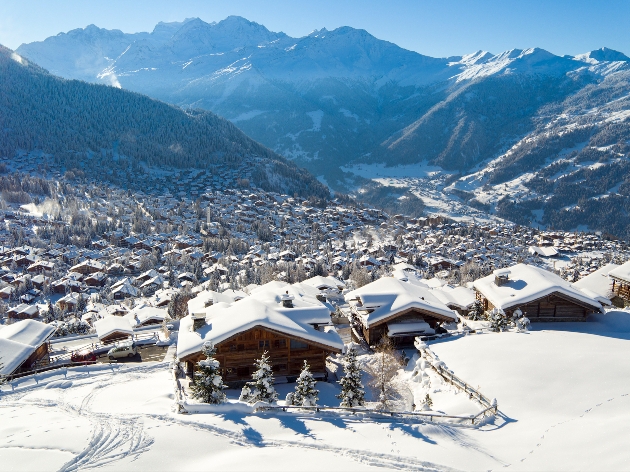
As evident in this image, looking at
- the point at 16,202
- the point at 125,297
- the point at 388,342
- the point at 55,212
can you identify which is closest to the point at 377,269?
the point at 125,297

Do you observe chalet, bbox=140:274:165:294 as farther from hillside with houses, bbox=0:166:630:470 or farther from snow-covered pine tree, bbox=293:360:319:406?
snow-covered pine tree, bbox=293:360:319:406

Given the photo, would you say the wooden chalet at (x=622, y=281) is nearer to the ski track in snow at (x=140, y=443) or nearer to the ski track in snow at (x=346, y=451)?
the ski track in snow at (x=140, y=443)

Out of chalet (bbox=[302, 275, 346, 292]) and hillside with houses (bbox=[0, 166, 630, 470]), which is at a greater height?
hillside with houses (bbox=[0, 166, 630, 470])

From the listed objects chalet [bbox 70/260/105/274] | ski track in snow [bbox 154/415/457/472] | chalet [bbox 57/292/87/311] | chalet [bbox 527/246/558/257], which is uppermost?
ski track in snow [bbox 154/415/457/472]

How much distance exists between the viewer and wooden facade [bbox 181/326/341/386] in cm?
2464

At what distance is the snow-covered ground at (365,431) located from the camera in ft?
39.8

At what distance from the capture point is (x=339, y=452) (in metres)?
13.1

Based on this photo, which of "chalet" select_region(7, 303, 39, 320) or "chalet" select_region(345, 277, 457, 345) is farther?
"chalet" select_region(7, 303, 39, 320)

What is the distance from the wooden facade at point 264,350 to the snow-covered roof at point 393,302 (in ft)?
16.7

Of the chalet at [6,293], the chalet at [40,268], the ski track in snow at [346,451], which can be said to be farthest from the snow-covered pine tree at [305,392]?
the chalet at [40,268]

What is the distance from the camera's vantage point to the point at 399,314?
29.3 meters

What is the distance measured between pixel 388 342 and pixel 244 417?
13335 millimetres

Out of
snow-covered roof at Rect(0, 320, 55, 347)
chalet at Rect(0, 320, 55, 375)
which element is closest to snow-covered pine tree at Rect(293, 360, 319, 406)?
chalet at Rect(0, 320, 55, 375)

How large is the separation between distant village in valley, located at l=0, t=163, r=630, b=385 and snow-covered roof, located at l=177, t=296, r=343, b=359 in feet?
0.32
